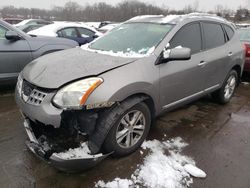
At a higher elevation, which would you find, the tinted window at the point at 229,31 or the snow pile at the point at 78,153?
the tinted window at the point at 229,31

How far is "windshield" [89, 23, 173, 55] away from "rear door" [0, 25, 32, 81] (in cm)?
171

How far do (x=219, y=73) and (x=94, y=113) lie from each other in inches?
107

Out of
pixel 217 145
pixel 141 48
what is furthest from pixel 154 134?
pixel 141 48

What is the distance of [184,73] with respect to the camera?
3537 millimetres

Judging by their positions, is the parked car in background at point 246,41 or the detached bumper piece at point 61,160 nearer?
the detached bumper piece at point 61,160

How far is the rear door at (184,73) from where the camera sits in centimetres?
329

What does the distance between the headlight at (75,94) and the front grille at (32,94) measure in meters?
0.18

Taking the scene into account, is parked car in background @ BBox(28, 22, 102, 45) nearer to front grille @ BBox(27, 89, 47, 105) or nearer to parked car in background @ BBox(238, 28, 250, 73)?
parked car in background @ BBox(238, 28, 250, 73)

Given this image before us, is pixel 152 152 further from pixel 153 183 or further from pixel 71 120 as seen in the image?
pixel 71 120

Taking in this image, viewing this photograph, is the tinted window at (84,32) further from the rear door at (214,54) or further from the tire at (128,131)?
the tire at (128,131)

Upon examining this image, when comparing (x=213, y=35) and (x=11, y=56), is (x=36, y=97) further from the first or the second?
(x=213, y=35)

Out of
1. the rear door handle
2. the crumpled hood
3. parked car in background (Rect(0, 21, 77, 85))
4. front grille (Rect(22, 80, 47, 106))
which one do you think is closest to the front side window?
parked car in background (Rect(0, 21, 77, 85))

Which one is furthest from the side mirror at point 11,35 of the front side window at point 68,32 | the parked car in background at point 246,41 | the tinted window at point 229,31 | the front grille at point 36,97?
the parked car in background at point 246,41

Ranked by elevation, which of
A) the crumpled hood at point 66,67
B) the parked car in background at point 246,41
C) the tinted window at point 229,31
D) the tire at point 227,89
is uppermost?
the tinted window at point 229,31
